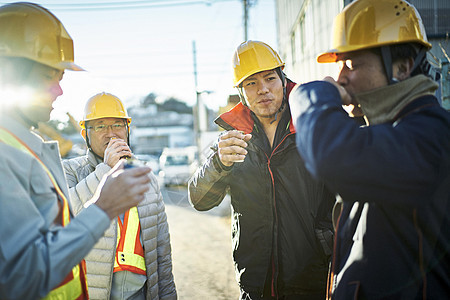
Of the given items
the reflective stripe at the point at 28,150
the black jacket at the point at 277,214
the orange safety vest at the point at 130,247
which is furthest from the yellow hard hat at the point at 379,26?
the orange safety vest at the point at 130,247

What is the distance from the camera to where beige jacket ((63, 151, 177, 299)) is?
96.2 inches

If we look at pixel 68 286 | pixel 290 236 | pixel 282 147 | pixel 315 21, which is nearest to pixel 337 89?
pixel 282 147

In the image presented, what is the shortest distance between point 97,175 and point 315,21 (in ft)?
25.3

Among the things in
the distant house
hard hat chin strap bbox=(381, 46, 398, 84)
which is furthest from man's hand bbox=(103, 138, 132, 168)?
the distant house

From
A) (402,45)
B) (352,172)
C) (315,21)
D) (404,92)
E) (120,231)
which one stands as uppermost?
(315,21)

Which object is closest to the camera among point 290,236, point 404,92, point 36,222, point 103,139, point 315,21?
point 36,222

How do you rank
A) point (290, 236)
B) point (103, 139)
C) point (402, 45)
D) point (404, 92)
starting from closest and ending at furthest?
point (404, 92) < point (402, 45) < point (290, 236) < point (103, 139)

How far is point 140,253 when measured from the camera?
268 centimetres

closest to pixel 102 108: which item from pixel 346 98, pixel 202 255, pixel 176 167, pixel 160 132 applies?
pixel 346 98

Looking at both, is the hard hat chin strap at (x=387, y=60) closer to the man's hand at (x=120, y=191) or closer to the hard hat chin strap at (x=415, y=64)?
the hard hat chin strap at (x=415, y=64)

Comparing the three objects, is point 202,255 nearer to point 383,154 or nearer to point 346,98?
point 346,98

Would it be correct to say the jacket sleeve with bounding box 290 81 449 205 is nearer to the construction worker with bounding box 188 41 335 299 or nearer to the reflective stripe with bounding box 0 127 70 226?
→ the construction worker with bounding box 188 41 335 299

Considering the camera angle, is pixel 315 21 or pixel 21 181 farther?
pixel 315 21

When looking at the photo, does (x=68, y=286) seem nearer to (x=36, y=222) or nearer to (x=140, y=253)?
(x=36, y=222)
